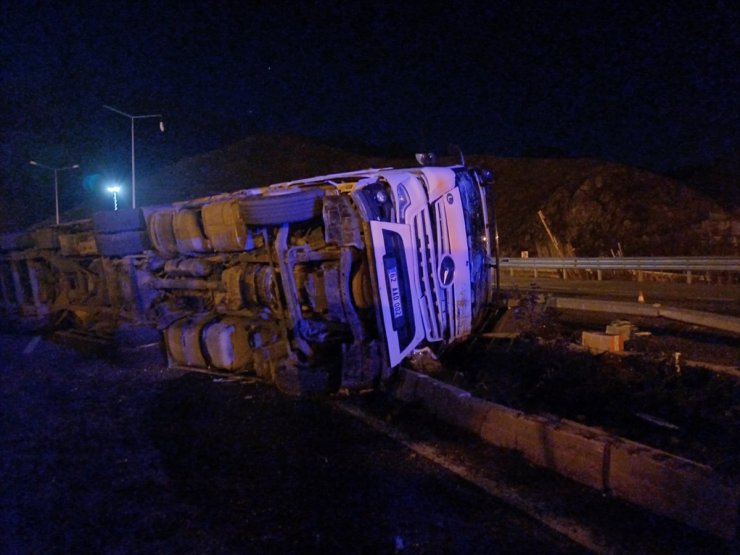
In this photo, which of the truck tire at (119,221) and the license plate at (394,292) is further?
the truck tire at (119,221)

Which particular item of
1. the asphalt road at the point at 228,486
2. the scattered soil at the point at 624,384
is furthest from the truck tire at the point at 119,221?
the scattered soil at the point at 624,384

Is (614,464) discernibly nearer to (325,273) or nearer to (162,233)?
(325,273)

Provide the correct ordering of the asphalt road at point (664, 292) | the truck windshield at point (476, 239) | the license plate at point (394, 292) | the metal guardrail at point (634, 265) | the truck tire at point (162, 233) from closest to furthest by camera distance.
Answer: the license plate at point (394, 292)
the truck windshield at point (476, 239)
the truck tire at point (162, 233)
the asphalt road at point (664, 292)
the metal guardrail at point (634, 265)

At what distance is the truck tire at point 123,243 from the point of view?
9828 mm

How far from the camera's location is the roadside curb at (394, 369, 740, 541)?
11.2 ft

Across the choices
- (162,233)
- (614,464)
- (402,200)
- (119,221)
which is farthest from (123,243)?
(614,464)

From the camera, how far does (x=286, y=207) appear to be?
265 inches

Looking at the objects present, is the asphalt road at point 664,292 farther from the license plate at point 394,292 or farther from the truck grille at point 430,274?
the license plate at point 394,292

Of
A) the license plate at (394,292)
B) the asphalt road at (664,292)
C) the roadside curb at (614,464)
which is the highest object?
the license plate at (394,292)

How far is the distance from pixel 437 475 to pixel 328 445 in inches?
44.3

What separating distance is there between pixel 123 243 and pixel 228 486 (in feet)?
21.3

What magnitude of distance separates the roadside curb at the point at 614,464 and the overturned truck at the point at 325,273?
4.32ft

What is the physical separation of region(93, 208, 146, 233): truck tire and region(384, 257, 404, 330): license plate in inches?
194

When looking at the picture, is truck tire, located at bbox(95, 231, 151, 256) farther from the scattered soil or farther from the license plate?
the scattered soil
